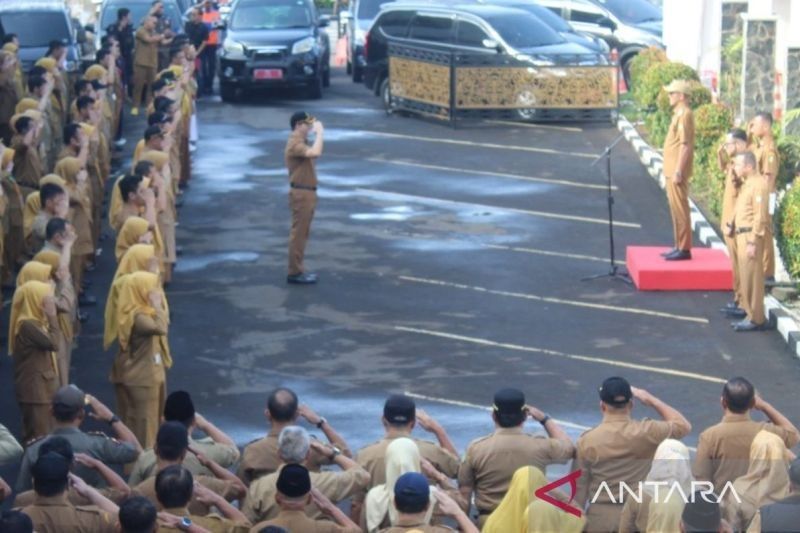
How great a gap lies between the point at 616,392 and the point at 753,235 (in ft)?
22.2

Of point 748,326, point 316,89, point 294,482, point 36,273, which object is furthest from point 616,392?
point 316,89

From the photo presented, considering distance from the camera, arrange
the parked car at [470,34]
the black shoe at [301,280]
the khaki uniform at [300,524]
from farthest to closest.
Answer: the parked car at [470,34]
the black shoe at [301,280]
the khaki uniform at [300,524]

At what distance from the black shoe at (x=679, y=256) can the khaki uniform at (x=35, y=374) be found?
24.7 ft

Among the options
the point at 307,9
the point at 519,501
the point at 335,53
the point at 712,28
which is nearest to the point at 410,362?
the point at 519,501

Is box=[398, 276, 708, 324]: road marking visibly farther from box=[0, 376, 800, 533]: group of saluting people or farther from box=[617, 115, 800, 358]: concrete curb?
box=[0, 376, 800, 533]: group of saluting people

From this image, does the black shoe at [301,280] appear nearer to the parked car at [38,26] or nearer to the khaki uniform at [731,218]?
the khaki uniform at [731,218]

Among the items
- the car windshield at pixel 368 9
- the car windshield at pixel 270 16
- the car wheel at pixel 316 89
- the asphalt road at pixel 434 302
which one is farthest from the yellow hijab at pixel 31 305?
the car windshield at pixel 368 9

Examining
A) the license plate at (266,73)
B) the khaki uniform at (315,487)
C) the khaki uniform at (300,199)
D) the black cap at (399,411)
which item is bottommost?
the license plate at (266,73)

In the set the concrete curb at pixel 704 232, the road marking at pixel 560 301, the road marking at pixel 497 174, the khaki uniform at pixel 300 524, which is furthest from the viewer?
the road marking at pixel 497 174

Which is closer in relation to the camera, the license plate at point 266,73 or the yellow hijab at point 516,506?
the yellow hijab at point 516,506

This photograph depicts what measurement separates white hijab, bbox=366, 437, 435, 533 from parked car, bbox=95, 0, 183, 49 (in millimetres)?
22239

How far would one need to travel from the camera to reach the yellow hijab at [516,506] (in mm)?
8406

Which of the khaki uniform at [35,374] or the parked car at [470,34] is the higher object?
the parked car at [470,34]

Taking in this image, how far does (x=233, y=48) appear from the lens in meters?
30.1
